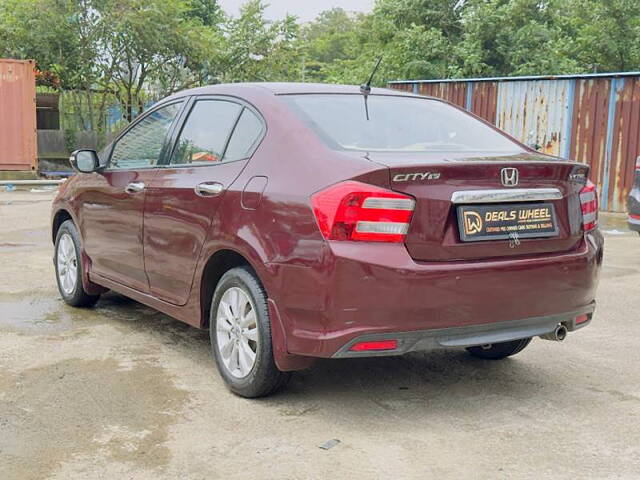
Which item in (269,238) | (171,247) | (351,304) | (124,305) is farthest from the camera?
(124,305)

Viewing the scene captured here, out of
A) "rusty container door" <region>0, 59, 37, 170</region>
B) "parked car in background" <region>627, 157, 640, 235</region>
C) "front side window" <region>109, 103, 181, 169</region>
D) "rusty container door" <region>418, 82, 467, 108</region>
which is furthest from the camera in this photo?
"rusty container door" <region>0, 59, 37, 170</region>

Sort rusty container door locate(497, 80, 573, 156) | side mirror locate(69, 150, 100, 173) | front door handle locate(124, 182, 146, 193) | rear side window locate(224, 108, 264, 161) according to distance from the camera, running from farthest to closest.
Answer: rusty container door locate(497, 80, 573, 156) → side mirror locate(69, 150, 100, 173) → front door handle locate(124, 182, 146, 193) → rear side window locate(224, 108, 264, 161)

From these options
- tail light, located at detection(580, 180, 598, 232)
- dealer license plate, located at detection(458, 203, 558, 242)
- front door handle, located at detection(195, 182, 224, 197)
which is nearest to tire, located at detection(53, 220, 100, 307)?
front door handle, located at detection(195, 182, 224, 197)

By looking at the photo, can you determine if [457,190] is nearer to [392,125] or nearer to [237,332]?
[392,125]

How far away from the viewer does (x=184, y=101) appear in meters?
5.03

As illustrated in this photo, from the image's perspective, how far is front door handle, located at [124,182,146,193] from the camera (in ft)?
16.3

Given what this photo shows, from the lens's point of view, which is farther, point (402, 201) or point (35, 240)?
point (35, 240)

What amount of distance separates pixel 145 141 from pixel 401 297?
251 cm

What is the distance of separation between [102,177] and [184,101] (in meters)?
0.91

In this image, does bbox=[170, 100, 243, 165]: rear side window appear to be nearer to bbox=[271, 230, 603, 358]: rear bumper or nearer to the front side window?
the front side window

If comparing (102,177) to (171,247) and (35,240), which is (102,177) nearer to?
(171,247)

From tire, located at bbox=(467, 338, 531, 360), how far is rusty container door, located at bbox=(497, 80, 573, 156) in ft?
34.1

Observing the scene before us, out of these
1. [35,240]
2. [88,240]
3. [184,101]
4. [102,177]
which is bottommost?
[35,240]

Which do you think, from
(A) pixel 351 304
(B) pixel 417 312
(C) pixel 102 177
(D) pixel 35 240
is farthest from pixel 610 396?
(D) pixel 35 240
